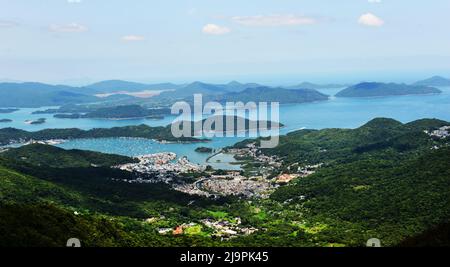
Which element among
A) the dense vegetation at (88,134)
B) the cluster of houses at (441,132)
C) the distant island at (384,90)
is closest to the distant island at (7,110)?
the dense vegetation at (88,134)

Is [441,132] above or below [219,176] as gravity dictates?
above

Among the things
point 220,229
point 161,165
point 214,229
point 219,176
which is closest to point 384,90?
point 161,165

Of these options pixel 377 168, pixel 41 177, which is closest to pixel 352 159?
pixel 377 168

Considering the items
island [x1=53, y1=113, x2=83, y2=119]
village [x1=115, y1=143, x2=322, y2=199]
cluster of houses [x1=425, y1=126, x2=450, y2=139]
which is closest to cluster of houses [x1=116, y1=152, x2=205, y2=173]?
village [x1=115, y1=143, x2=322, y2=199]

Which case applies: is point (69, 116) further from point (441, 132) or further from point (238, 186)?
point (441, 132)

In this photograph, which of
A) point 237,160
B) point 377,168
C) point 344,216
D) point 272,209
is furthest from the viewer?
point 237,160

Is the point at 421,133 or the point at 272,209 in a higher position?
the point at 421,133

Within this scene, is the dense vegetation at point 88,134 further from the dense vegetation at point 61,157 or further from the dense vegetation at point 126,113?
the dense vegetation at point 126,113

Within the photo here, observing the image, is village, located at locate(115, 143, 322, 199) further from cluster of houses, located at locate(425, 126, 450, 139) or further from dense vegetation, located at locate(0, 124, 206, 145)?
dense vegetation, located at locate(0, 124, 206, 145)

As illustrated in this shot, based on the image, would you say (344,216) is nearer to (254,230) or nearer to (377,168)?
(254,230)
